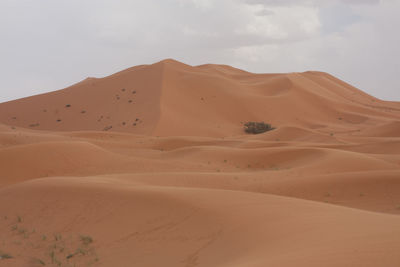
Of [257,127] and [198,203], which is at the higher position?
[257,127]

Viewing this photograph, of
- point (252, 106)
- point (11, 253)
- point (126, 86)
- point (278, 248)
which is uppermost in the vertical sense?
point (126, 86)

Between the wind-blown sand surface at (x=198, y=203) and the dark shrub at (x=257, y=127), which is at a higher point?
the dark shrub at (x=257, y=127)

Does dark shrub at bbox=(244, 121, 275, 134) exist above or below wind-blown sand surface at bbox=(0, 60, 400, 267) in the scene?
above

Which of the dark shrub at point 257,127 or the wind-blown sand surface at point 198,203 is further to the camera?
the dark shrub at point 257,127

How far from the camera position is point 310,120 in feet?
133

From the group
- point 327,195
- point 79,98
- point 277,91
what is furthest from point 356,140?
point 79,98

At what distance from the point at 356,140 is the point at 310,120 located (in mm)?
12763

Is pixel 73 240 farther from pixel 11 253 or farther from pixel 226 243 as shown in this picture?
pixel 226 243

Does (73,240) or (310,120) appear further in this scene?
(310,120)

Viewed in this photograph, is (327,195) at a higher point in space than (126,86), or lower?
lower

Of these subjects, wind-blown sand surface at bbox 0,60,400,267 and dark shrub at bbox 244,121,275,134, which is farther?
dark shrub at bbox 244,121,275,134

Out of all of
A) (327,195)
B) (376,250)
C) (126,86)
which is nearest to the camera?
(376,250)

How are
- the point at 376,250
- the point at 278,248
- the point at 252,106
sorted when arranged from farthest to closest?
the point at 252,106 < the point at 278,248 < the point at 376,250

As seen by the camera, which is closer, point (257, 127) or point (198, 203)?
point (198, 203)
